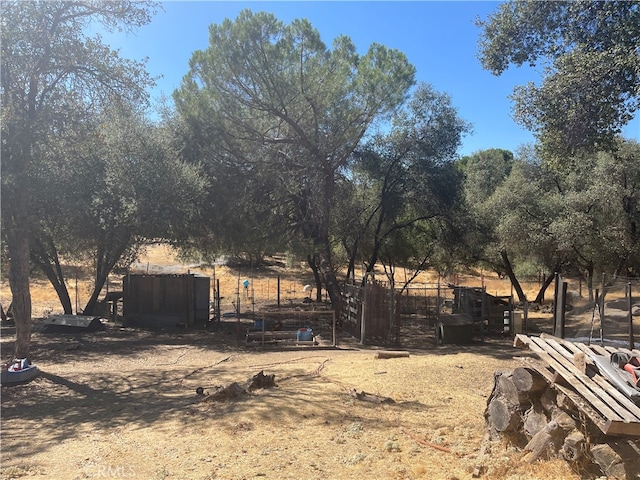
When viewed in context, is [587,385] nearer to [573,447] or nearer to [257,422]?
[573,447]

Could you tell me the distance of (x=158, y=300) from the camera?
57.8ft

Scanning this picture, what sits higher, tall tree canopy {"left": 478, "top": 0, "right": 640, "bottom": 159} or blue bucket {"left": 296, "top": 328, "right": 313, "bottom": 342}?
tall tree canopy {"left": 478, "top": 0, "right": 640, "bottom": 159}

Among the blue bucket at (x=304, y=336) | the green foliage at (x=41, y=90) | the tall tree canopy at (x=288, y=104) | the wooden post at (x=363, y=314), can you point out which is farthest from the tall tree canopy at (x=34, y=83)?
the wooden post at (x=363, y=314)

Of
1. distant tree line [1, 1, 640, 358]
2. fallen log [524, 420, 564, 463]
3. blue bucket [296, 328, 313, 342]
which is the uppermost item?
distant tree line [1, 1, 640, 358]

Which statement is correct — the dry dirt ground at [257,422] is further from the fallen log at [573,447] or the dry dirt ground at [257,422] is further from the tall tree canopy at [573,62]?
the tall tree canopy at [573,62]

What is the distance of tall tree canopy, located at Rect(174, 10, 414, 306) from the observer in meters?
15.3

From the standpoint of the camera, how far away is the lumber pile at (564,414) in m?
3.66

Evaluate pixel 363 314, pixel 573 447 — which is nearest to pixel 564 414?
pixel 573 447

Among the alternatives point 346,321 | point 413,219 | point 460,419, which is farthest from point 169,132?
point 460,419

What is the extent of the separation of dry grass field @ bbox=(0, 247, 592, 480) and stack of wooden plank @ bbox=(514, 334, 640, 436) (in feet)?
1.48

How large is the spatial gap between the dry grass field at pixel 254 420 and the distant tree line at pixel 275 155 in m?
2.63

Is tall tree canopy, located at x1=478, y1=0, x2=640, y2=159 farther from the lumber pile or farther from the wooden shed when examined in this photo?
the wooden shed

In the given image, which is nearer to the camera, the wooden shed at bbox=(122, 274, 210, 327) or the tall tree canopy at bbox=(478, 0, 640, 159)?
the tall tree canopy at bbox=(478, 0, 640, 159)

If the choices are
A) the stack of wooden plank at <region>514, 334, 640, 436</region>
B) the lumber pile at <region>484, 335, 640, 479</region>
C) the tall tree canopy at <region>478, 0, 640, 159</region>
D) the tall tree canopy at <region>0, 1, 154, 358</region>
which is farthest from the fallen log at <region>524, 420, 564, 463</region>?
the tall tree canopy at <region>0, 1, 154, 358</region>
